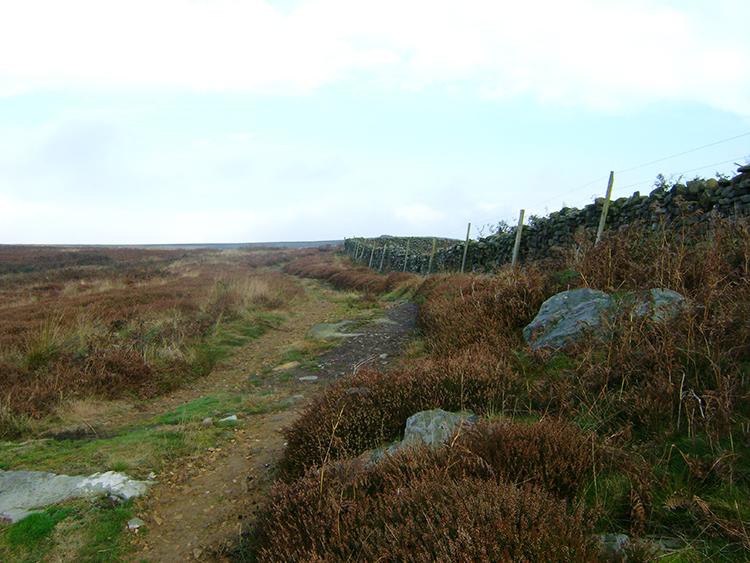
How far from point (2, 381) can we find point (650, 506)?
7.53 m

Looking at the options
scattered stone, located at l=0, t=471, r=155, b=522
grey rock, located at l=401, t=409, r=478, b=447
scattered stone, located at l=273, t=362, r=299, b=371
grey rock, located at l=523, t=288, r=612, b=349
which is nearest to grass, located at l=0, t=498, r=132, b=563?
scattered stone, located at l=0, t=471, r=155, b=522

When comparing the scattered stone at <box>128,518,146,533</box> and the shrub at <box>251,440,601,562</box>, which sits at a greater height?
the shrub at <box>251,440,601,562</box>

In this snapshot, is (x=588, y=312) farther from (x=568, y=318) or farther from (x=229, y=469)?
(x=229, y=469)

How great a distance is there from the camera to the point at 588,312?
4.84m

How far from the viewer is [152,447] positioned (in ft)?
14.8

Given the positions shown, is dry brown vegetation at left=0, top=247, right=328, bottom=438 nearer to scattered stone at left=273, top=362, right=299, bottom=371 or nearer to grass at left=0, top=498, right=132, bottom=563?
scattered stone at left=273, top=362, right=299, bottom=371

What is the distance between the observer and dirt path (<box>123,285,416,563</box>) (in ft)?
10.4

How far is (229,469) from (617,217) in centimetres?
917

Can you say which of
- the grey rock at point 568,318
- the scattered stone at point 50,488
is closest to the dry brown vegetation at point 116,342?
the scattered stone at point 50,488

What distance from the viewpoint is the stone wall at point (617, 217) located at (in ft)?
21.4

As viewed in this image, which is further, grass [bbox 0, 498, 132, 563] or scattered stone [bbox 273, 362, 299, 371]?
scattered stone [bbox 273, 362, 299, 371]

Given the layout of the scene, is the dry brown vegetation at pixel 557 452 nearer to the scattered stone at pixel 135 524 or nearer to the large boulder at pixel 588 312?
the large boulder at pixel 588 312

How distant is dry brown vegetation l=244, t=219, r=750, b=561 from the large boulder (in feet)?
0.53

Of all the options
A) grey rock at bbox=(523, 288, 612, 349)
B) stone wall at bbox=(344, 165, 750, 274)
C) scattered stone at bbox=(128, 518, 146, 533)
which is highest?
stone wall at bbox=(344, 165, 750, 274)
